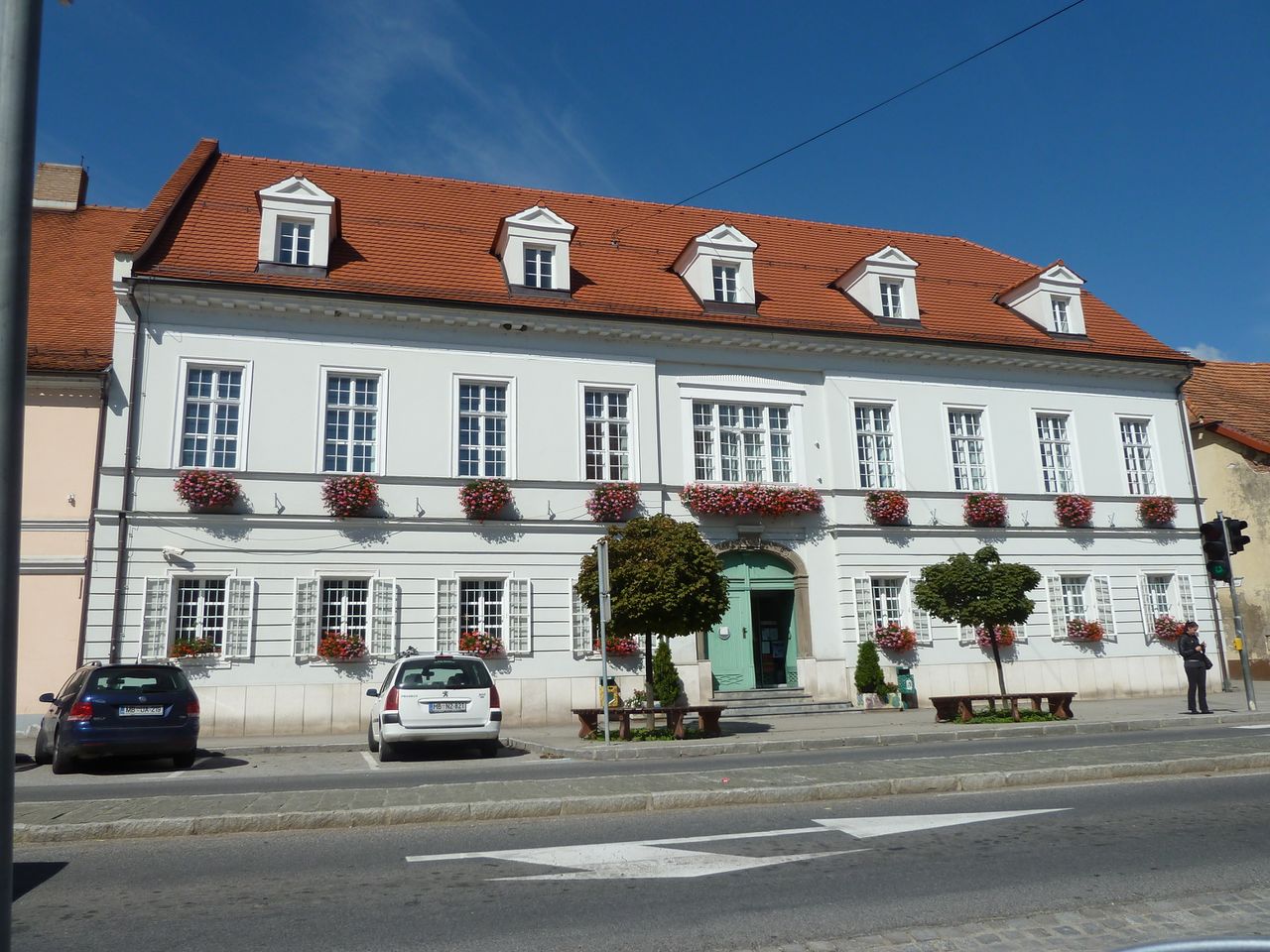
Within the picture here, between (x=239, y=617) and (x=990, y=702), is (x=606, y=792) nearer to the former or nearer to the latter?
(x=990, y=702)

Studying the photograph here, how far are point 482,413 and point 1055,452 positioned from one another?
16.3 m

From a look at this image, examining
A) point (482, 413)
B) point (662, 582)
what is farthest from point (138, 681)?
point (482, 413)

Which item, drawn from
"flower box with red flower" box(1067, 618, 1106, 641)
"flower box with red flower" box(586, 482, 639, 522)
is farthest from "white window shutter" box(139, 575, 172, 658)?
"flower box with red flower" box(1067, 618, 1106, 641)

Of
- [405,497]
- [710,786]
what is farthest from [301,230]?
[710,786]

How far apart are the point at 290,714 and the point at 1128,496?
2286 cm

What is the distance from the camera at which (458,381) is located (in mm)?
22500

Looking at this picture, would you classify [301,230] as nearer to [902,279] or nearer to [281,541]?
[281,541]

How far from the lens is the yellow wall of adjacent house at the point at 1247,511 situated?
29797 mm

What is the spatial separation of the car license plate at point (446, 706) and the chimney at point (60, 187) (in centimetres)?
2154

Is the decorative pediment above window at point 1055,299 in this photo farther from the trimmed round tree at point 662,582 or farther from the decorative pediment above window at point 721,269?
the trimmed round tree at point 662,582

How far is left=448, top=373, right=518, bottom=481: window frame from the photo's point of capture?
22.1m

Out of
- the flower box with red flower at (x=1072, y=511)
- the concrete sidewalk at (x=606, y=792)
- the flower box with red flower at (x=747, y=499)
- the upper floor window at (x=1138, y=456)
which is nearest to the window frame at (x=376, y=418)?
the flower box with red flower at (x=747, y=499)

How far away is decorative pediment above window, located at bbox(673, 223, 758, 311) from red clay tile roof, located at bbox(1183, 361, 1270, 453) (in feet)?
54.2

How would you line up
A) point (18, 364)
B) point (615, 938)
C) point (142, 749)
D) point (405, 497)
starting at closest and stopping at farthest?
point (18, 364) < point (615, 938) < point (142, 749) < point (405, 497)
